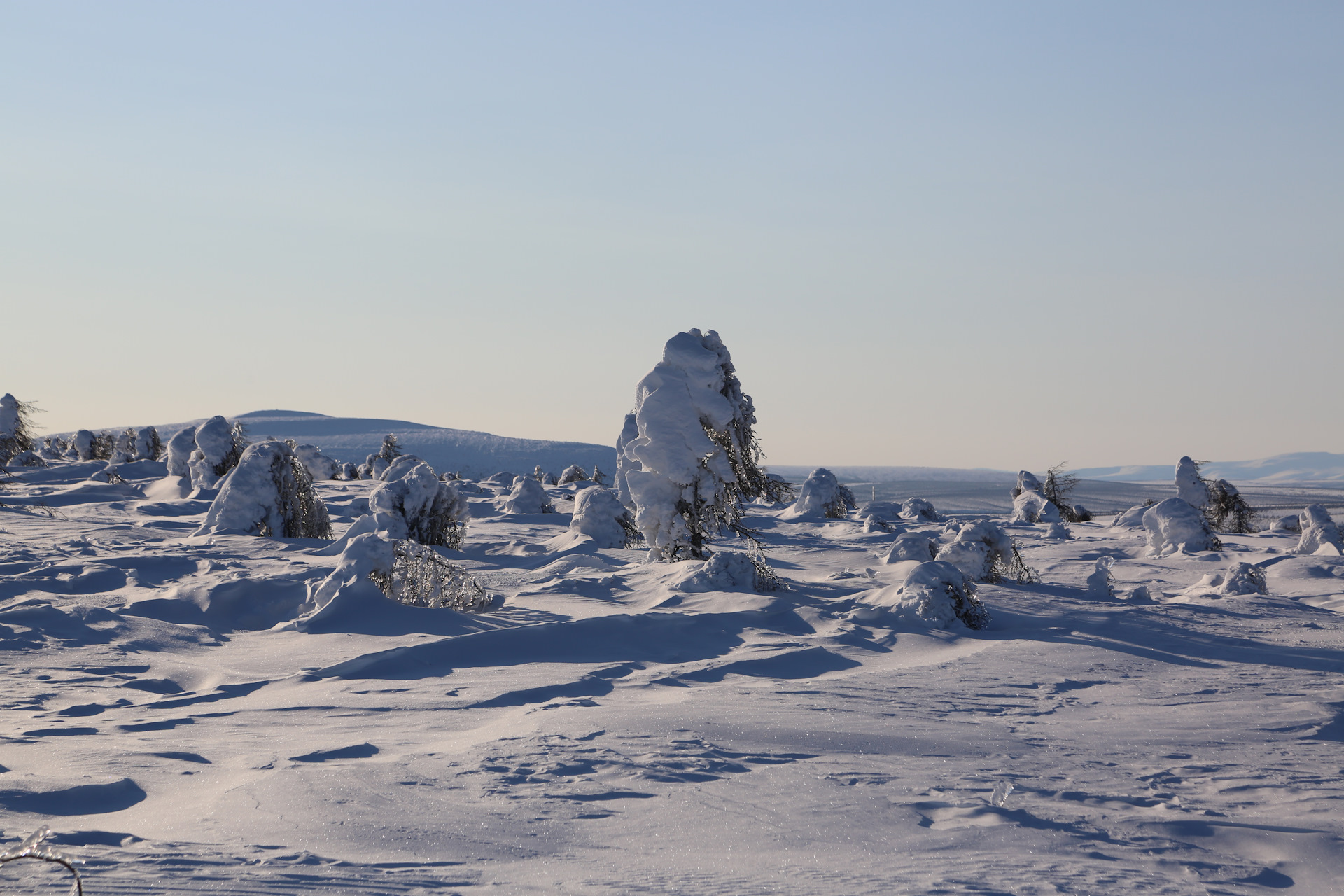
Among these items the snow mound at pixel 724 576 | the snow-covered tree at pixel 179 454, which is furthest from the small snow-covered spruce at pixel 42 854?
the snow-covered tree at pixel 179 454

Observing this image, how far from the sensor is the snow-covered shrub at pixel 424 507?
46.6 feet

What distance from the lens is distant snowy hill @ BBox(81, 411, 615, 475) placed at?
102688 millimetres

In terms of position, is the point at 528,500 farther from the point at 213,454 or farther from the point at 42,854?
the point at 42,854

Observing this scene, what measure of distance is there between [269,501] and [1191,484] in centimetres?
2142

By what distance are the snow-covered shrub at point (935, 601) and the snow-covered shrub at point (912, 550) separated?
143 inches

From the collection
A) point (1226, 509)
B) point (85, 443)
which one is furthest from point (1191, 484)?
point (85, 443)

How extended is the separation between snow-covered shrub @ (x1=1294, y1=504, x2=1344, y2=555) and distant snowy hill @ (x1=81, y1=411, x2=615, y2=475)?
247 feet

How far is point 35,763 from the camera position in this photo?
419cm

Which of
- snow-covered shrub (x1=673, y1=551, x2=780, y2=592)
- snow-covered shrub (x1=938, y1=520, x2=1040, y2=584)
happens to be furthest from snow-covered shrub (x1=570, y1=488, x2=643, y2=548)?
snow-covered shrub (x1=938, y1=520, x2=1040, y2=584)

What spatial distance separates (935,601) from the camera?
8.11m

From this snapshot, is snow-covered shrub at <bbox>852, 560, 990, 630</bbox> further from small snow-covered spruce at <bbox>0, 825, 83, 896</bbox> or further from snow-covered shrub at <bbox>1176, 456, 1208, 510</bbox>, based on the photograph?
snow-covered shrub at <bbox>1176, 456, 1208, 510</bbox>

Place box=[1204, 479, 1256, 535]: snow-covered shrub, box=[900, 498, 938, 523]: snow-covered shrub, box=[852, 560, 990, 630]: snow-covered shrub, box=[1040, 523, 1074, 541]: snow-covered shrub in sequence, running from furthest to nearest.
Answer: box=[1204, 479, 1256, 535]: snow-covered shrub < box=[900, 498, 938, 523]: snow-covered shrub < box=[1040, 523, 1074, 541]: snow-covered shrub < box=[852, 560, 990, 630]: snow-covered shrub

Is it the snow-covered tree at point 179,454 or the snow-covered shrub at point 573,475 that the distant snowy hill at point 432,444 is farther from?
the snow-covered tree at point 179,454

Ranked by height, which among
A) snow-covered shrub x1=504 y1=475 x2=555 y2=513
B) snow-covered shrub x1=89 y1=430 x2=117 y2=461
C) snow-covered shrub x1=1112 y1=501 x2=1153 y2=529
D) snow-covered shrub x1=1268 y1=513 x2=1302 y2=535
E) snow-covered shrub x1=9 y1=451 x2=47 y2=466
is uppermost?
snow-covered shrub x1=89 y1=430 x2=117 y2=461
